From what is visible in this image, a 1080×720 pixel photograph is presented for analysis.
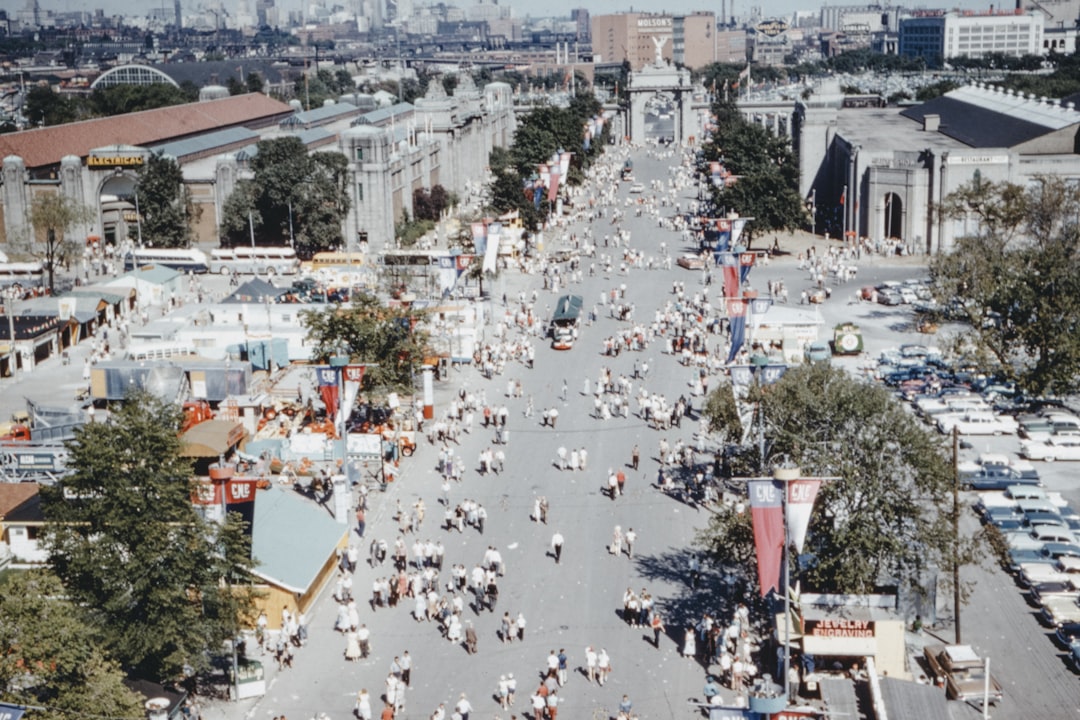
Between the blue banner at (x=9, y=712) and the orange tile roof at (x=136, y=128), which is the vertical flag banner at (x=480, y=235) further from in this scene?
the orange tile roof at (x=136, y=128)

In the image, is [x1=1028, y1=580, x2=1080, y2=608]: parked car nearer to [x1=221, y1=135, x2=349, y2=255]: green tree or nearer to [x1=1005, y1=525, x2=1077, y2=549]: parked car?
[x1=1005, y1=525, x2=1077, y2=549]: parked car

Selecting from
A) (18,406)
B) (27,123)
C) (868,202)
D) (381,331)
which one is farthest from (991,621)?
(27,123)

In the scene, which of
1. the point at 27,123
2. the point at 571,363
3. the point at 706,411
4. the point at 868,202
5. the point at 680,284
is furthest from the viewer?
the point at 27,123

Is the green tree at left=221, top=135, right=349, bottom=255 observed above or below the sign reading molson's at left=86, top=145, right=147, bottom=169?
below

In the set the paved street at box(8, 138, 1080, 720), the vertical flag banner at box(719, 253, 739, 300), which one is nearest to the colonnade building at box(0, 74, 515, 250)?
the paved street at box(8, 138, 1080, 720)

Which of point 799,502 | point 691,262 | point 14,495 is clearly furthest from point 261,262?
point 799,502

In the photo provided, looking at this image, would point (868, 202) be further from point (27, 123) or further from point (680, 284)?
point (27, 123)

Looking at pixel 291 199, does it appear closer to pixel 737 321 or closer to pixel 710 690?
pixel 737 321
